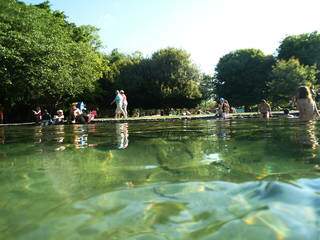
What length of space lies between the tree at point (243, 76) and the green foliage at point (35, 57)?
32931 mm

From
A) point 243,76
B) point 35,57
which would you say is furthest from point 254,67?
point 35,57

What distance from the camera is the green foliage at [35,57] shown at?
37.0 m

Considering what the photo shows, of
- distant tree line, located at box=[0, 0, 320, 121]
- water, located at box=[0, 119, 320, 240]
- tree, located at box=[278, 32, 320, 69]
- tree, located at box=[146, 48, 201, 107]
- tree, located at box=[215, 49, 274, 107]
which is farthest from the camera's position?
tree, located at box=[278, 32, 320, 69]

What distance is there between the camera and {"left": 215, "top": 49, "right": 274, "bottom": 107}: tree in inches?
2891

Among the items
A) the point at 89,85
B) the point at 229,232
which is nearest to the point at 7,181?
the point at 229,232

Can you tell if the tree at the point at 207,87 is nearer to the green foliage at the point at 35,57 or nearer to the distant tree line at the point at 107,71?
the distant tree line at the point at 107,71

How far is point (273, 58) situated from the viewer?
7775 centimetres

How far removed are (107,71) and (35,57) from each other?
87.8ft

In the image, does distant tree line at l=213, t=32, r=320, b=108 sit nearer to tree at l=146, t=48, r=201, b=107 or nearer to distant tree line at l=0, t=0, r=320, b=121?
distant tree line at l=0, t=0, r=320, b=121

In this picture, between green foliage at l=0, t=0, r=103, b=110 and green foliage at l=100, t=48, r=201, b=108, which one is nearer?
green foliage at l=0, t=0, r=103, b=110

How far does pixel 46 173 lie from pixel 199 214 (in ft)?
8.00

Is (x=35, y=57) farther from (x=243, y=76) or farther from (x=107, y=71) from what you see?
(x=243, y=76)

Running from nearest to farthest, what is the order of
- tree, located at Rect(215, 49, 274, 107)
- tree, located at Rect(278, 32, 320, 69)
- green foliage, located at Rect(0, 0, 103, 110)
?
green foliage, located at Rect(0, 0, 103, 110) → tree, located at Rect(215, 49, 274, 107) → tree, located at Rect(278, 32, 320, 69)

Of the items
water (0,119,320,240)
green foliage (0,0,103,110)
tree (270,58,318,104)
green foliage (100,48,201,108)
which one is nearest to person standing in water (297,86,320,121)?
water (0,119,320,240)
